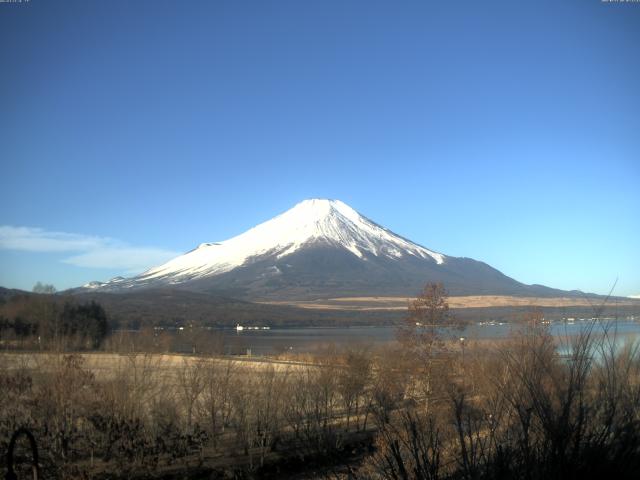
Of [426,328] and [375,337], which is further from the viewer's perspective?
[375,337]

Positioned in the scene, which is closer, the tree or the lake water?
the lake water

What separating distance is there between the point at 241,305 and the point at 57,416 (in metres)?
132

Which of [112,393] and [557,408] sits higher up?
[557,408]

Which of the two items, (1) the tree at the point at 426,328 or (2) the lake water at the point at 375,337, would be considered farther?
(1) the tree at the point at 426,328

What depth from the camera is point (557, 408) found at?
392 cm

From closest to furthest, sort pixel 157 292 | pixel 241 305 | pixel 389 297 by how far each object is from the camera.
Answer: pixel 241 305 → pixel 157 292 → pixel 389 297

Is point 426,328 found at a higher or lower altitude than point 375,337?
higher

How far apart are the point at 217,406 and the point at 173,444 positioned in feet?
6.57

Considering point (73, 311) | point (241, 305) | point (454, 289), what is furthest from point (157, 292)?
point (73, 311)

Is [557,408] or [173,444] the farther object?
[173,444]

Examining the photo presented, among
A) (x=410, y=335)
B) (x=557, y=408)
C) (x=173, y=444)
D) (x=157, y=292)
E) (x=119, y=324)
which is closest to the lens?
(x=557, y=408)

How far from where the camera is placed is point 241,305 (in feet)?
468

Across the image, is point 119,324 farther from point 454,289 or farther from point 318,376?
point 454,289

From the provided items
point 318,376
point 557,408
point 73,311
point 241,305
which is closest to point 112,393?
point 318,376
